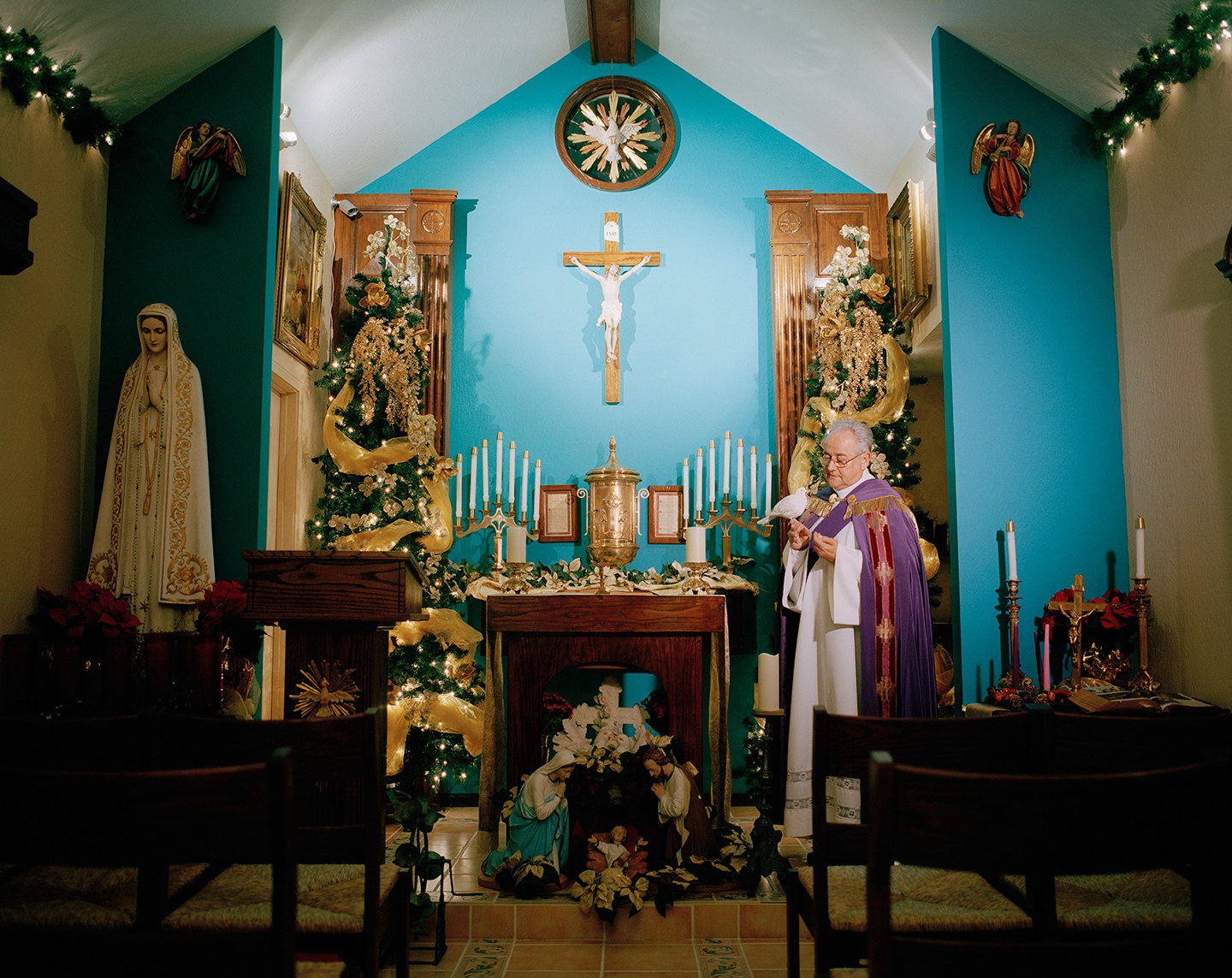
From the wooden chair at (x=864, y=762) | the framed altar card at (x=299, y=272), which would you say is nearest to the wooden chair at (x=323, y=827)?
the wooden chair at (x=864, y=762)

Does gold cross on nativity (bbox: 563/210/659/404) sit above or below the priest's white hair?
above

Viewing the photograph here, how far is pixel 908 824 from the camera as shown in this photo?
1.40 m

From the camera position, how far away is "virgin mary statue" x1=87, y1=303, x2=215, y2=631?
3.78 m

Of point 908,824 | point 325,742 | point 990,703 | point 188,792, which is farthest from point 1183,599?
point 188,792

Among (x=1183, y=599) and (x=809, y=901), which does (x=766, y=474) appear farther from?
(x=809, y=901)

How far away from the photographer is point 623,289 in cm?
640

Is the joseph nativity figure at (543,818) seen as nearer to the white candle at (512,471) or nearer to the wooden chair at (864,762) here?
the wooden chair at (864,762)

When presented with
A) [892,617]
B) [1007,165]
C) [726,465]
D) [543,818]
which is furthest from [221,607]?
[1007,165]

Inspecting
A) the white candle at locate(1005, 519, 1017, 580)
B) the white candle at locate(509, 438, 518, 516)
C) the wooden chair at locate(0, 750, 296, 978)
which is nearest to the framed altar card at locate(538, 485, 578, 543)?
the white candle at locate(509, 438, 518, 516)

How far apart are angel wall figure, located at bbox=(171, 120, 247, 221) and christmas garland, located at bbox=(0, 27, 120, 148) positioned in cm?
33

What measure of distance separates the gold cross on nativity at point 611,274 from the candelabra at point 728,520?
1.06m

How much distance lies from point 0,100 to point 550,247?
138 inches

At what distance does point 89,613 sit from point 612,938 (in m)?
2.42

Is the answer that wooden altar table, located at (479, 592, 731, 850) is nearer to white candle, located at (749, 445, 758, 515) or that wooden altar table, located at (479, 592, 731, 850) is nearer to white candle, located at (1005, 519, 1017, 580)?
white candle, located at (1005, 519, 1017, 580)
